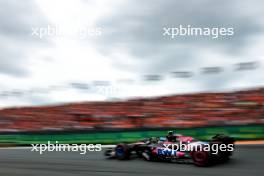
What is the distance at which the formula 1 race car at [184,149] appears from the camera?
1218 cm

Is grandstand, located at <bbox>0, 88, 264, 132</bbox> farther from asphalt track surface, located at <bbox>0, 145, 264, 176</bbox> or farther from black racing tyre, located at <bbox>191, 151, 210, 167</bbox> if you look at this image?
black racing tyre, located at <bbox>191, 151, 210, 167</bbox>

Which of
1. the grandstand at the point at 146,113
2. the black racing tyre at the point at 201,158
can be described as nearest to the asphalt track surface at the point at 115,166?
the black racing tyre at the point at 201,158

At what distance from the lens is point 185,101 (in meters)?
28.6

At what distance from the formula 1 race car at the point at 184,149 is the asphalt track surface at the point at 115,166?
8.2 inches

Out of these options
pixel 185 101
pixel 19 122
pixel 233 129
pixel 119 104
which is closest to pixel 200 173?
pixel 233 129

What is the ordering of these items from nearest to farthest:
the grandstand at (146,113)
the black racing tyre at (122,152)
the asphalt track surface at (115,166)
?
the asphalt track surface at (115,166) < the black racing tyre at (122,152) < the grandstand at (146,113)

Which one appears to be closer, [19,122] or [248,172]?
[248,172]

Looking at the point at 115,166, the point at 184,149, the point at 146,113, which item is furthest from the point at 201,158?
the point at 146,113

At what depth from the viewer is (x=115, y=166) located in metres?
13.6

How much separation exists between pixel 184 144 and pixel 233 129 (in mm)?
5039

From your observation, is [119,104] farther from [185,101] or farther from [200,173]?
[200,173]

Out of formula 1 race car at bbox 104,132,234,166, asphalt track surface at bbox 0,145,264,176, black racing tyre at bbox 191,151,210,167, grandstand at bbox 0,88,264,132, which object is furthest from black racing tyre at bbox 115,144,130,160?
grandstand at bbox 0,88,264,132

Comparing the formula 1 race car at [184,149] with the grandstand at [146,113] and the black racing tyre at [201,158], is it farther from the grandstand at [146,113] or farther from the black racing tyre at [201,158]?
the grandstand at [146,113]

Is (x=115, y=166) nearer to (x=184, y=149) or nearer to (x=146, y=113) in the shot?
(x=184, y=149)
